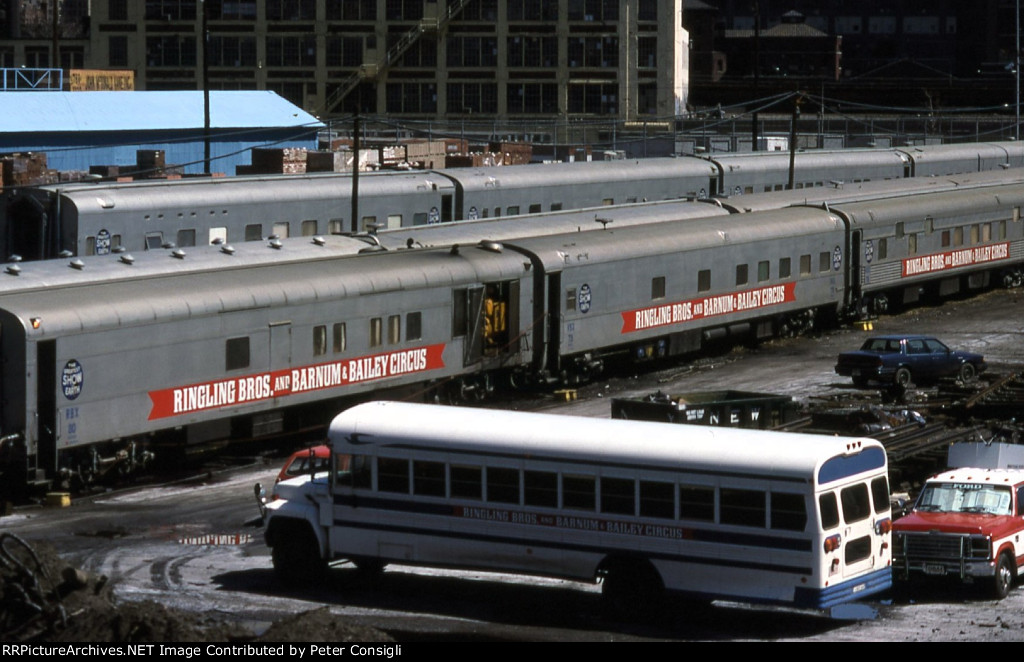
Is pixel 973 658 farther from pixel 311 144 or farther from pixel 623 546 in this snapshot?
pixel 311 144

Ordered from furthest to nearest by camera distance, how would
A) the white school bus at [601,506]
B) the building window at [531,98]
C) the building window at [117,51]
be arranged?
the building window at [117,51] → the building window at [531,98] → the white school bus at [601,506]

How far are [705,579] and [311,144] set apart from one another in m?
58.1

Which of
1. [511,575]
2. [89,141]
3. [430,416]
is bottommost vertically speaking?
[511,575]

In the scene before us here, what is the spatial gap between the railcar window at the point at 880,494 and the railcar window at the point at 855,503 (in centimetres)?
18

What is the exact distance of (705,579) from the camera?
2006 centimetres

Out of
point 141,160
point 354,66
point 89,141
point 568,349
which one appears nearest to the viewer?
point 568,349

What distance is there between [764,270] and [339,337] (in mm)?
16421

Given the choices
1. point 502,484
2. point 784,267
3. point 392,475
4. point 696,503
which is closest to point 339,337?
point 392,475

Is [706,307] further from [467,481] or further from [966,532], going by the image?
[467,481]

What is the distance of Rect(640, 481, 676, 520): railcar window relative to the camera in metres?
20.3

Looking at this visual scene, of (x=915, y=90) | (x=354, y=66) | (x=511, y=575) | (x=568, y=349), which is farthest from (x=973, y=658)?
(x=915, y=90)

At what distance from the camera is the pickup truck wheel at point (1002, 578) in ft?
71.7

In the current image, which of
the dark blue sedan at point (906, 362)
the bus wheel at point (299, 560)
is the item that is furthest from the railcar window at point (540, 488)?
the dark blue sedan at point (906, 362)

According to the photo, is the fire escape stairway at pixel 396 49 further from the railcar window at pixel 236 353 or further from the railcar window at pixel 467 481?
the railcar window at pixel 467 481
